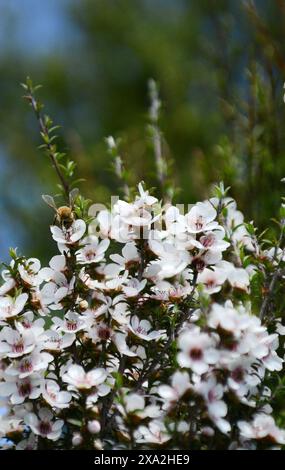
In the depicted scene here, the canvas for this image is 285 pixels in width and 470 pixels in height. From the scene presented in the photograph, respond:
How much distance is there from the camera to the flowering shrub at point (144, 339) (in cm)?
100

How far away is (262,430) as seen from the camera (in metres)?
1.00

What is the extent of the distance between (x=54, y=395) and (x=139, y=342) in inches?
6.2

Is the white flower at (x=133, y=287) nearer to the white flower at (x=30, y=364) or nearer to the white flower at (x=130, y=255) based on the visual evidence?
the white flower at (x=130, y=255)

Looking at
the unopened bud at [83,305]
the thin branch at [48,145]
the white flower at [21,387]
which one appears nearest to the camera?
the white flower at [21,387]

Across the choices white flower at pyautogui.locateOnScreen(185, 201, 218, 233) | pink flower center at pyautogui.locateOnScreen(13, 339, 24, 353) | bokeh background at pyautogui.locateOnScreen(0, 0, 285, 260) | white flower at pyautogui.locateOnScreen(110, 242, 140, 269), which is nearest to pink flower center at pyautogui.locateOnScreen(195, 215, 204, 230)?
white flower at pyautogui.locateOnScreen(185, 201, 218, 233)

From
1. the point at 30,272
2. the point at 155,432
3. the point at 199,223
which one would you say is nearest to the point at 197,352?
the point at 155,432

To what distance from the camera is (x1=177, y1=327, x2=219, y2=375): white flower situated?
96 cm

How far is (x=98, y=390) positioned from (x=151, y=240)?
24 centimetres

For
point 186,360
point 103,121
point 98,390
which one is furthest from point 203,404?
point 103,121

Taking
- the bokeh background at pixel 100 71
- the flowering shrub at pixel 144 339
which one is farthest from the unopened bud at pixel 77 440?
the bokeh background at pixel 100 71

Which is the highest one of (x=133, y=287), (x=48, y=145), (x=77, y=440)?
(x=48, y=145)

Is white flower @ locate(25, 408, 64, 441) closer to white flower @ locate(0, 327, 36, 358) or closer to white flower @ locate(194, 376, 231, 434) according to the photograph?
white flower @ locate(0, 327, 36, 358)

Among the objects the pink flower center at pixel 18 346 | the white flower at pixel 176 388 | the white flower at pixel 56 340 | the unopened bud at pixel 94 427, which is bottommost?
the unopened bud at pixel 94 427

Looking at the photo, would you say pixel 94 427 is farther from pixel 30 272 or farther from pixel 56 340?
pixel 30 272
